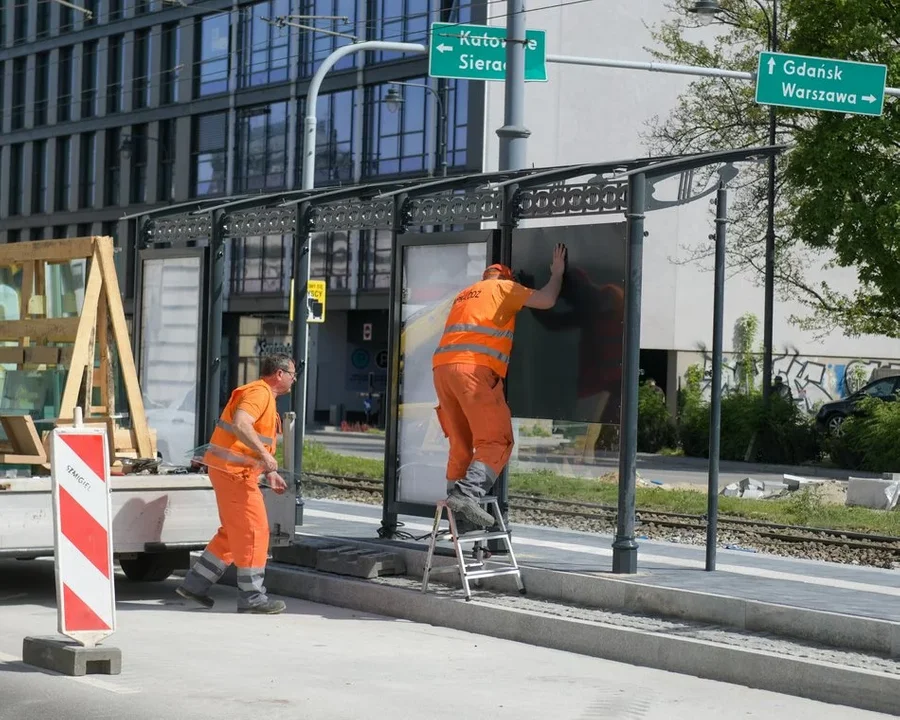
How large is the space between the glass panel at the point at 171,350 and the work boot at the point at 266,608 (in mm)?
4148

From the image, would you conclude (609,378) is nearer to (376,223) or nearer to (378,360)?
(376,223)

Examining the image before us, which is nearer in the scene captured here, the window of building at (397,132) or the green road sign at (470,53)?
the green road sign at (470,53)

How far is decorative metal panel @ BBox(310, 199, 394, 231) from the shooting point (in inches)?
517

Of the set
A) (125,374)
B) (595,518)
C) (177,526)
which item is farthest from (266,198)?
(595,518)

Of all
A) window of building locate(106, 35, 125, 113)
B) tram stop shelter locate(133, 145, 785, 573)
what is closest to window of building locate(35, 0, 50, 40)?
window of building locate(106, 35, 125, 113)

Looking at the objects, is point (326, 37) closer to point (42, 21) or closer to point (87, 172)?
point (87, 172)

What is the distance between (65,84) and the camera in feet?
189

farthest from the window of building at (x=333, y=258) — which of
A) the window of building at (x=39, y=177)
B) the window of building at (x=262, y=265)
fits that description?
the window of building at (x=39, y=177)

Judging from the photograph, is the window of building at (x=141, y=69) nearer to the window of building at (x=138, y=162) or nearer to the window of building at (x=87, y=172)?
the window of building at (x=138, y=162)

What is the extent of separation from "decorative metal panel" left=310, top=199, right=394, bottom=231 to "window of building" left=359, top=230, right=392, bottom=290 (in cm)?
3180

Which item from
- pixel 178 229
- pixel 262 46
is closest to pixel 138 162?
pixel 262 46

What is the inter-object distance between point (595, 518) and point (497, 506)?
21.3 feet

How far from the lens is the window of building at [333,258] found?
154 ft

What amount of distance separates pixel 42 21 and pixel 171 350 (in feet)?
152
